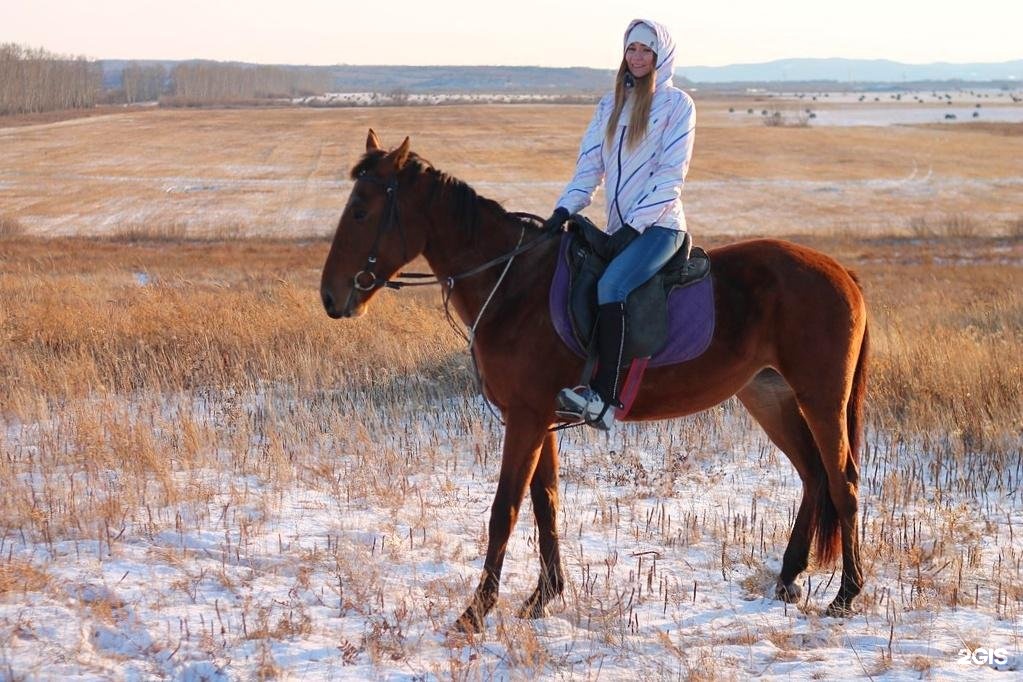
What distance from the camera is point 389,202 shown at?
5.06 meters

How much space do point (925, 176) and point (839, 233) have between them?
2126cm

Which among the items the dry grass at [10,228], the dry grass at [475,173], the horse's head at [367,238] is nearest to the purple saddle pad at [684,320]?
the horse's head at [367,238]

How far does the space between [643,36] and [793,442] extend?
243cm

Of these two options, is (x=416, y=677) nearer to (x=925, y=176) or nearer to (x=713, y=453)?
(x=713, y=453)

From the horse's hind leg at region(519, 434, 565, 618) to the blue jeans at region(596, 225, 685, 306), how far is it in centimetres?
93

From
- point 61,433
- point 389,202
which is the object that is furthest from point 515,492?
point 61,433

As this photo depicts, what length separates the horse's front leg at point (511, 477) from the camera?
5.00m

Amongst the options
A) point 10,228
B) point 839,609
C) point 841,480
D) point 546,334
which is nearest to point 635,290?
point 546,334

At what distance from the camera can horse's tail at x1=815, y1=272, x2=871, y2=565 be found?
5.54 metres

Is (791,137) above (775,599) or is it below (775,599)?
above

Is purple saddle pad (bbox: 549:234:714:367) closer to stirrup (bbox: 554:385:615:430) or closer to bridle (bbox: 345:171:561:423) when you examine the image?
bridle (bbox: 345:171:561:423)

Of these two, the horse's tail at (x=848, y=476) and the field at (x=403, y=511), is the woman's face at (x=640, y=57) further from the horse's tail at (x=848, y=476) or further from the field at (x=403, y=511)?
the field at (x=403, y=511)

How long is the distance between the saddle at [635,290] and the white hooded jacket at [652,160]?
0.14 m

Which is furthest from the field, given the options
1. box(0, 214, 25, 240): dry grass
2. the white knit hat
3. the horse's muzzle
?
box(0, 214, 25, 240): dry grass
